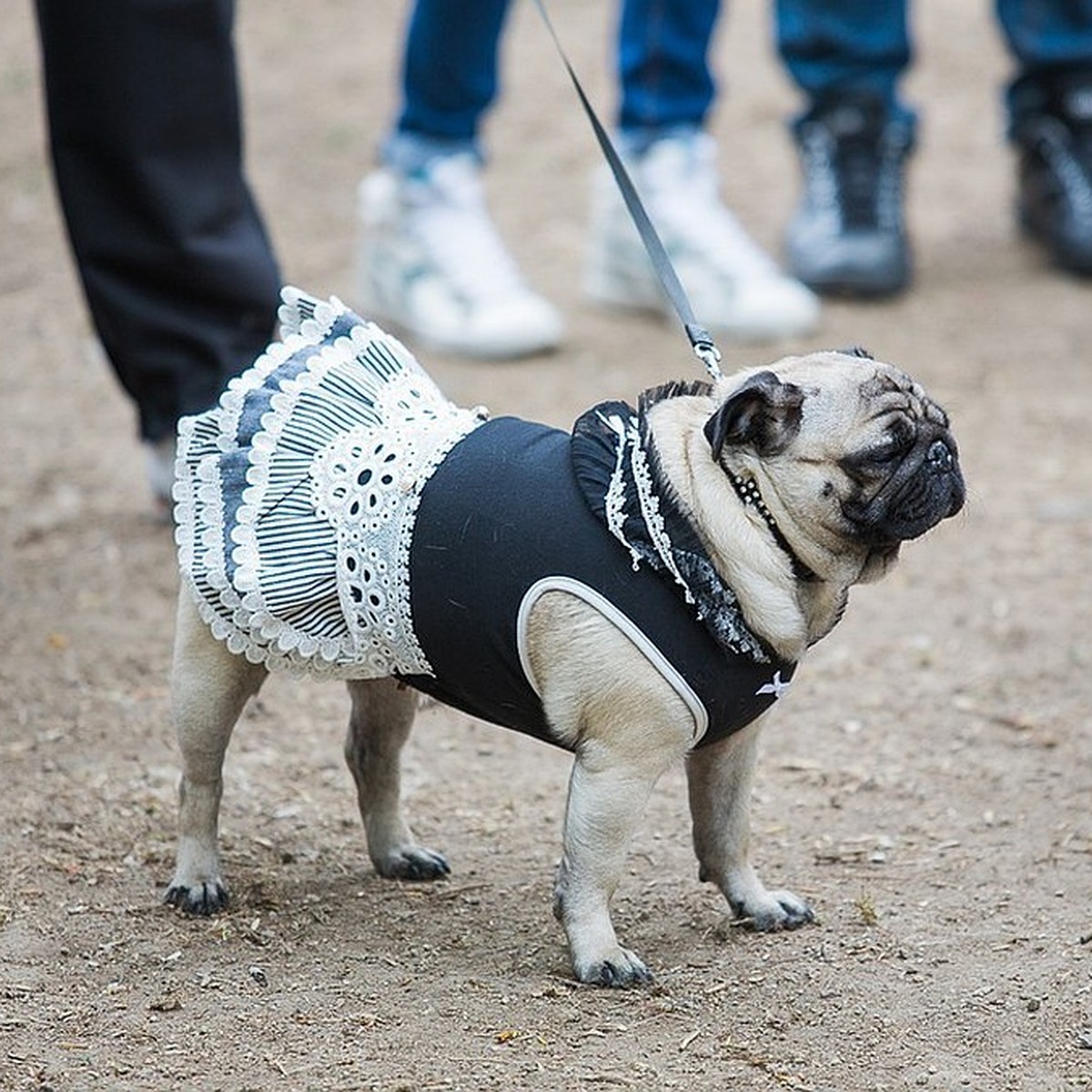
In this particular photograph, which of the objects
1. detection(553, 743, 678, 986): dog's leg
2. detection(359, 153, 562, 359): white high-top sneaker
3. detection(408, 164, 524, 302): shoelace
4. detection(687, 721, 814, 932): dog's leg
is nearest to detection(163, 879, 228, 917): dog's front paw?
detection(553, 743, 678, 986): dog's leg

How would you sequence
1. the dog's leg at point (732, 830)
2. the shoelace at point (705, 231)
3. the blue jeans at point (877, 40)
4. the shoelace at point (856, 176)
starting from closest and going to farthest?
the dog's leg at point (732, 830), the shoelace at point (705, 231), the blue jeans at point (877, 40), the shoelace at point (856, 176)

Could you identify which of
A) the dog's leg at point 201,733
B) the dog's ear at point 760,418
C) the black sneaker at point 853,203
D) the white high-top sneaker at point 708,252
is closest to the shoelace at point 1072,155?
the black sneaker at point 853,203

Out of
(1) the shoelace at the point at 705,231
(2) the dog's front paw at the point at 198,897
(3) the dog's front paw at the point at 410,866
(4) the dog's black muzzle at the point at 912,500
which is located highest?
(4) the dog's black muzzle at the point at 912,500

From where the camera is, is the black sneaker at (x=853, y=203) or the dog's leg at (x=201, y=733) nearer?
the dog's leg at (x=201, y=733)

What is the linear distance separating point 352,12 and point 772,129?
2.99 metres

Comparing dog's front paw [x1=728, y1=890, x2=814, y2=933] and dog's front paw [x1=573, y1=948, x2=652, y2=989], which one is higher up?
dog's front paw [x1=573, y1=948, x2=652, y2=989]

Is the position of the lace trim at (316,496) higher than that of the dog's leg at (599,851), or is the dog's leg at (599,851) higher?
the lace trim at (316,496)

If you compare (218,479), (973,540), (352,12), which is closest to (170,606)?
(218,479)

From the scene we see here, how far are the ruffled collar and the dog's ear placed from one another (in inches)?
4.5

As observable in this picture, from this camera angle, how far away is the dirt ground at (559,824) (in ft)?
10.1

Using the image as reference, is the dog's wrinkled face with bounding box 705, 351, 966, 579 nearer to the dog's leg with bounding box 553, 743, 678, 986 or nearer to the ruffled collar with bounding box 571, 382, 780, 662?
the ruffled collar with bounding box 571, 382, 780, 662

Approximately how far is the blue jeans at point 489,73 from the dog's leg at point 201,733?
365cm

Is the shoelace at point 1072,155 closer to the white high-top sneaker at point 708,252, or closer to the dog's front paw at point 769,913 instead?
the white high-top sneaker at point 708,252

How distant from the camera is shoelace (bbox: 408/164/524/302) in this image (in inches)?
276
